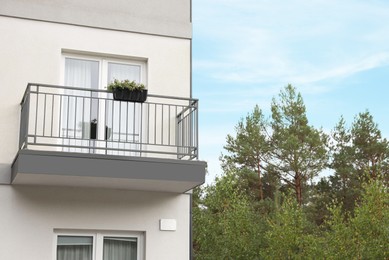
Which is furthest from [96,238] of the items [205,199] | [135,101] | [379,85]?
[379,85]

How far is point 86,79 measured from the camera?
39.9ft

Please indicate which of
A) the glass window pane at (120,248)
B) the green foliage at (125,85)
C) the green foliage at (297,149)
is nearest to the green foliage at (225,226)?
the green foliage at (297,149)

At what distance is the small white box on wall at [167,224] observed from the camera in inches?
468

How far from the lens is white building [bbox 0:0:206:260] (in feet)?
35.9

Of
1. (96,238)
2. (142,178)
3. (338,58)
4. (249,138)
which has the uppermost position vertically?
(338,58)

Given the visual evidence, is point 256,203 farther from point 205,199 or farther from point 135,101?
point 135,101

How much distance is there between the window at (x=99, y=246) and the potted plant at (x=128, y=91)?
251 cm

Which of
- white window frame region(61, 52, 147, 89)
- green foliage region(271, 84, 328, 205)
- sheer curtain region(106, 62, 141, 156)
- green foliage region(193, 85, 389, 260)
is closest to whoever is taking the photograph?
sheer curtain region(106, 62, 141, 156)

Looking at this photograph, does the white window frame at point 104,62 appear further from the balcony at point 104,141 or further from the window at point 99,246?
the window at point 99,246

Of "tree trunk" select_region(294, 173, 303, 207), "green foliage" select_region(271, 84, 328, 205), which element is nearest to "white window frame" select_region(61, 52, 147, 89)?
"green foliage" select_region(271, 84, 328, 205)

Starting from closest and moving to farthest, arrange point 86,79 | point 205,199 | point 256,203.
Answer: point 86,79 → point 205,199 → point 256,203

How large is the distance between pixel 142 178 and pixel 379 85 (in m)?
26.8

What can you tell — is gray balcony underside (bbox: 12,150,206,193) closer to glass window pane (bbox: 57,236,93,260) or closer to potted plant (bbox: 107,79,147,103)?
→ glass window pane (bbox: 57,236,93,260)

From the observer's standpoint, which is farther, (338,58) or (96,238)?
(338,58)
